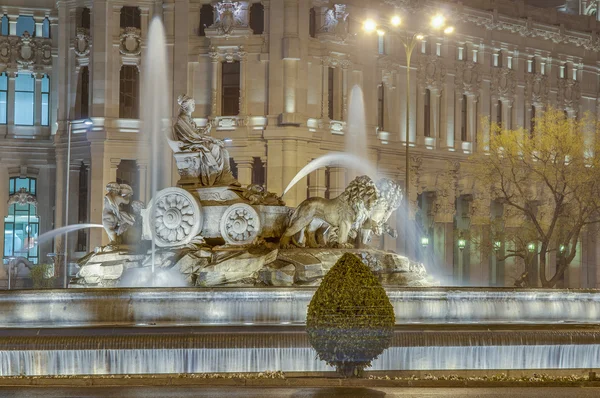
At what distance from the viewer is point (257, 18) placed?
211ft

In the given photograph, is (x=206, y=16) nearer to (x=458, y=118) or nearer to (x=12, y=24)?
(x=12, y=24)

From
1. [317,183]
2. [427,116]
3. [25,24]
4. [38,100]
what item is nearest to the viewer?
[317,183]

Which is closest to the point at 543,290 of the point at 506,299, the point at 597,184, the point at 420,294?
the point at 506,299

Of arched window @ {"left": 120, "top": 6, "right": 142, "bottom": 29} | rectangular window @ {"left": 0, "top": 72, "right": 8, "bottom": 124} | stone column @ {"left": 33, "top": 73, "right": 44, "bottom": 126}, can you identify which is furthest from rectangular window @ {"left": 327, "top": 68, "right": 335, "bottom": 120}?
rectangular window @ {"left": 0, "top": 72, "right": 8, "bottom": 124}

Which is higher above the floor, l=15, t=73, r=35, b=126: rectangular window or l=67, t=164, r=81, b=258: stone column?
l=15, t=73, r=35, b=126: rectangular window

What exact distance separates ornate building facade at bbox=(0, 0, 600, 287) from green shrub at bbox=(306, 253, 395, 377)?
43.8 m

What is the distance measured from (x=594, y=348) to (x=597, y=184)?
35.8 metres

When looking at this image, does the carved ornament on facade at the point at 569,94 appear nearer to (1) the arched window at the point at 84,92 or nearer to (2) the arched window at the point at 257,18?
(2) the arched window at the point at 257,18

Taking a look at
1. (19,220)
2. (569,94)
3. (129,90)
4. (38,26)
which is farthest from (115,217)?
(569,94)

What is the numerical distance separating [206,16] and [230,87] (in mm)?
3883

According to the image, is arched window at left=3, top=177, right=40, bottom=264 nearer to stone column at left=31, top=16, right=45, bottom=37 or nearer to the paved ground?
stone column at left=31, top=16, right=45, bottom=37

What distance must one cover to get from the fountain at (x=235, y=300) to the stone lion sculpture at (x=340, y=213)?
3 centimetres

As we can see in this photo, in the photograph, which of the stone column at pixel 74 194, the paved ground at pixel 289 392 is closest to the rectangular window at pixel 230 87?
the stone column at pixel 74 194

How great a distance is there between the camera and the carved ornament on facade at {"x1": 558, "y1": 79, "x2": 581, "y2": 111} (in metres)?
85.2
